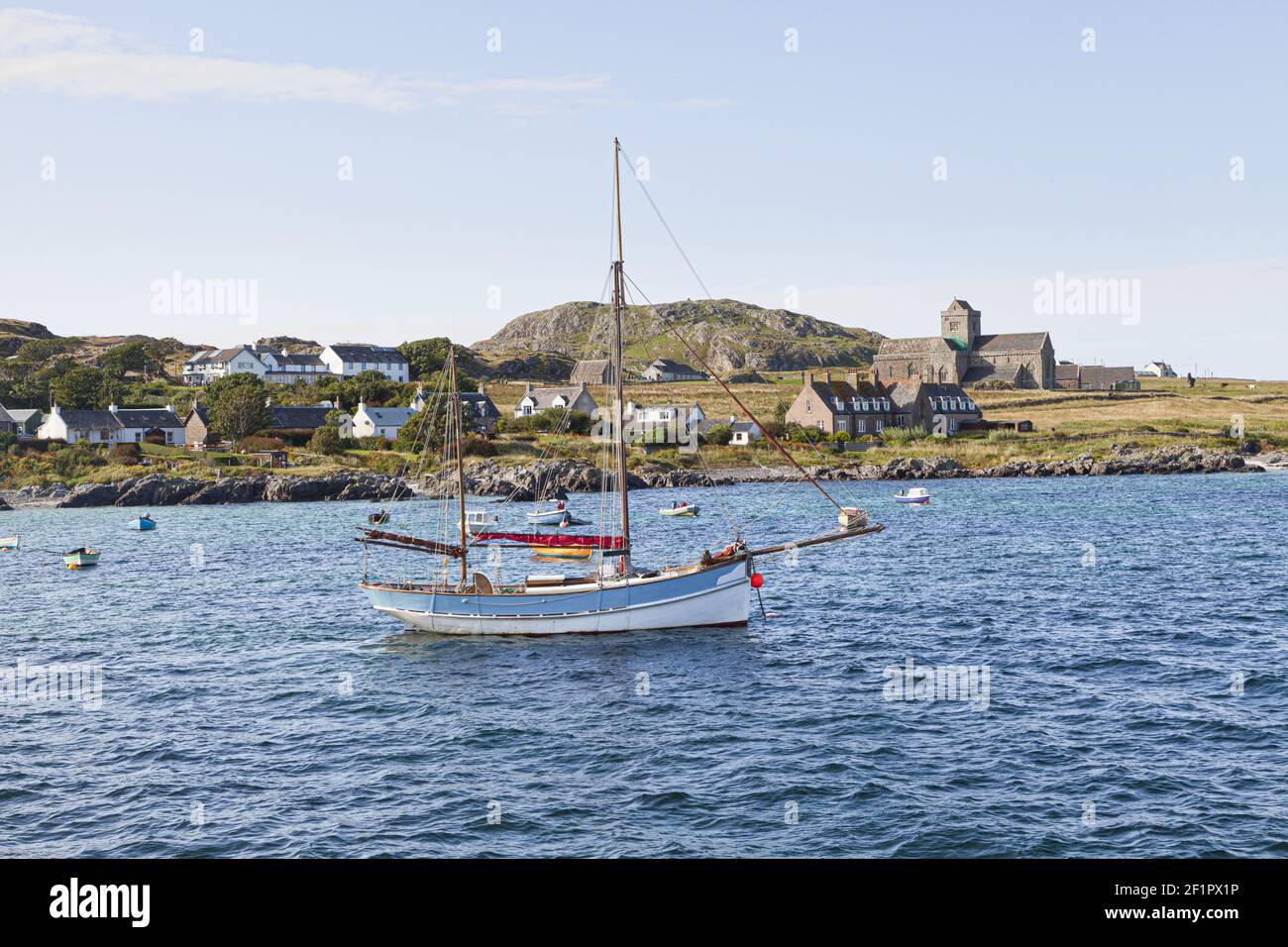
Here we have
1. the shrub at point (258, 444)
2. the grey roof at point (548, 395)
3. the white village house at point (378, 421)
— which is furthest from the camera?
the grey roof at point (548, 395)

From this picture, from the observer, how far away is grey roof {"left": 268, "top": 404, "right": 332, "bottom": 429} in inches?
5451

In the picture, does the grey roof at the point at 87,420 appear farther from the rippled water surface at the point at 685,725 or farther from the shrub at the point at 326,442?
the rippled water surface at the point at 685,725

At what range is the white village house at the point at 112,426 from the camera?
129375mm

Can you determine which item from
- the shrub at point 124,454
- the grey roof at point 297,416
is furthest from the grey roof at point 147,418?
the grey roof at point 297,416

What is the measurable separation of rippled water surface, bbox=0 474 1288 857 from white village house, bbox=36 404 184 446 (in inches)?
3249

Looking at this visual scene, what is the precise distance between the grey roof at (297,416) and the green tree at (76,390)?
24.8m

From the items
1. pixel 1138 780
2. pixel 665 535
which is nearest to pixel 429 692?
pixel 1138 780

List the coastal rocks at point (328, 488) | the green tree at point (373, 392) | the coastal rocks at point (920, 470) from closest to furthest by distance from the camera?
the coastal rocks at point (328, 488)
the coastal rocks at point (920, 470)
the green tree at point (373, 392)

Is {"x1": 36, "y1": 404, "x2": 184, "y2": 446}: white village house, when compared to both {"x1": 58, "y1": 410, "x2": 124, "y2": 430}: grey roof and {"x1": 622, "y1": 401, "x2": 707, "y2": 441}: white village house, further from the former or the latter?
{"x1": 622, "y1": 401, "x2": 707, "y2": 441}: white village house

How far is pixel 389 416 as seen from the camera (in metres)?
144

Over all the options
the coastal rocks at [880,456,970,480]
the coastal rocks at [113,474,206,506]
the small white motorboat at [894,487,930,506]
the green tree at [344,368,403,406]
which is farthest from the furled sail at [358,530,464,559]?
the green tree at [344,368,403,406]

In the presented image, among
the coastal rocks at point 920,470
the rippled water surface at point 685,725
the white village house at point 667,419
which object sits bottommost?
the rippled water surface at point 685,725

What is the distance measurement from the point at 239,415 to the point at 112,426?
55.9 feet
